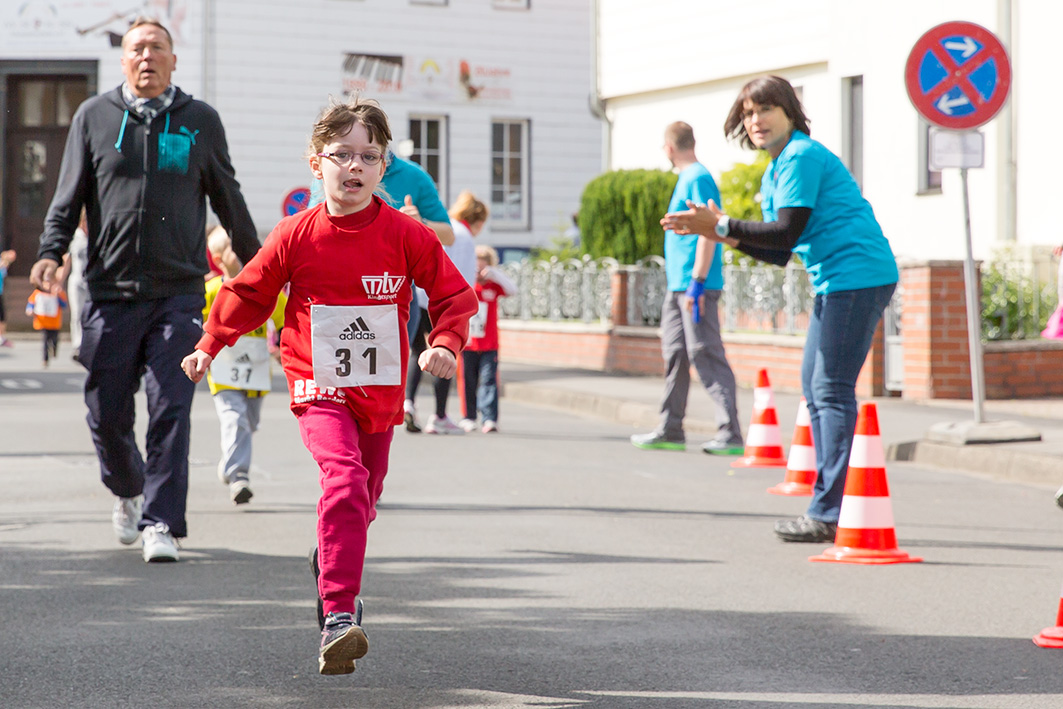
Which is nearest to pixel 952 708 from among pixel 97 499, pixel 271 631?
pixel 271 631

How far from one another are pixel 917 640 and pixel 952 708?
0.88 metres

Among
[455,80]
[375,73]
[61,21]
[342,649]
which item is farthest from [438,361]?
[455,80]

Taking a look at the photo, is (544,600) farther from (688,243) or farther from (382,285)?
(688,243)

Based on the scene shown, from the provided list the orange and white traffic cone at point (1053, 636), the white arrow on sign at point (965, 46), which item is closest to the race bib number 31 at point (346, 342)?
the orange and white traffic cone at point (1053, 636)

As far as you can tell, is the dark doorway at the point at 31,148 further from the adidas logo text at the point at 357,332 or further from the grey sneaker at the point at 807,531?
the adidas logo text at the point at 357,332

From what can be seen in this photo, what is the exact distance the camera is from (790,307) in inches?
614

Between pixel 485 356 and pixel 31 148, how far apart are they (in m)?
21.3

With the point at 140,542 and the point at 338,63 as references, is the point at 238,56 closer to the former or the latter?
the point at 338,63

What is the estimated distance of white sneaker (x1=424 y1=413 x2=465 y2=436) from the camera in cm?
1214

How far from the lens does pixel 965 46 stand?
1070 cm

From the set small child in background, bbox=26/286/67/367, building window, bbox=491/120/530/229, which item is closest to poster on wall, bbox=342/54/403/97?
building window, bbox=491/120/530/229

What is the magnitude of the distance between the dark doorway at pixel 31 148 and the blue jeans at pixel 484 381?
67.4ft

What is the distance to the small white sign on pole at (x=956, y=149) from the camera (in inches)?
421

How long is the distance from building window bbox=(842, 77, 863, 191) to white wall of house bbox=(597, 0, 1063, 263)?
0.06 m
